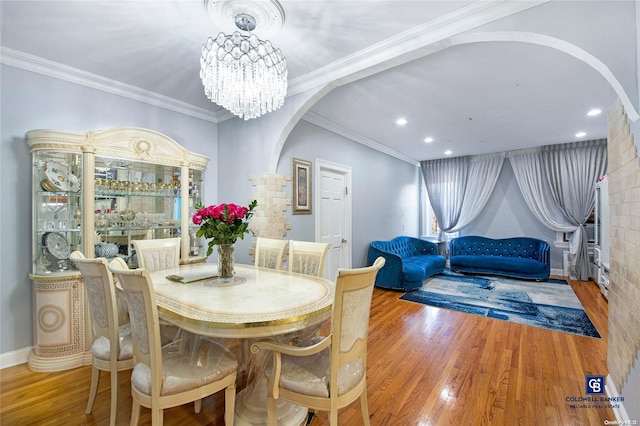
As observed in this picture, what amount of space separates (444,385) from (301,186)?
2.65 metres

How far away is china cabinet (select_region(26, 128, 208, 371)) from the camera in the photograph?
230 centimetres

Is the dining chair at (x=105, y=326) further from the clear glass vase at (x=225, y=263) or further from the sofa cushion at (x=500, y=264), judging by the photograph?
the sofa cushion at (x=500, y=264)

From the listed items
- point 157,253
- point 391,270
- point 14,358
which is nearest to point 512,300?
point 391,270

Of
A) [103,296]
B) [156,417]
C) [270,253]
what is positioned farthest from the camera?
[270,253]

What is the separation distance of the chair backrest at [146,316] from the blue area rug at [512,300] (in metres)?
3.63

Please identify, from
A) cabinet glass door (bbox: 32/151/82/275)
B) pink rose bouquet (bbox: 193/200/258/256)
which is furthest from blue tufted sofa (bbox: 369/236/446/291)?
cabinet glass door (bbox: 32/151/82/275)

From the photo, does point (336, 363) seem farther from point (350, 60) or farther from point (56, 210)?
point (56, 210)

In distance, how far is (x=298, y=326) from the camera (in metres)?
1.37

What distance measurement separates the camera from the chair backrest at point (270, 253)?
8.48ft

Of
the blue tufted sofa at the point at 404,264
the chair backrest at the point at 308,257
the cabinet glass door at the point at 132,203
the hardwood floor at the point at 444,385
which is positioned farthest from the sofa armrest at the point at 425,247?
the cabinet glass door at the point at 132,203

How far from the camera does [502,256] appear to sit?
19.2ft

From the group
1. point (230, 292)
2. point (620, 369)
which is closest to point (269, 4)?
point (230, 292)

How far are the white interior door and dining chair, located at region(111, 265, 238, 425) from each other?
8.43ft

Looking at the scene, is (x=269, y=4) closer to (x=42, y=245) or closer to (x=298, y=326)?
(x=298, y=326)
